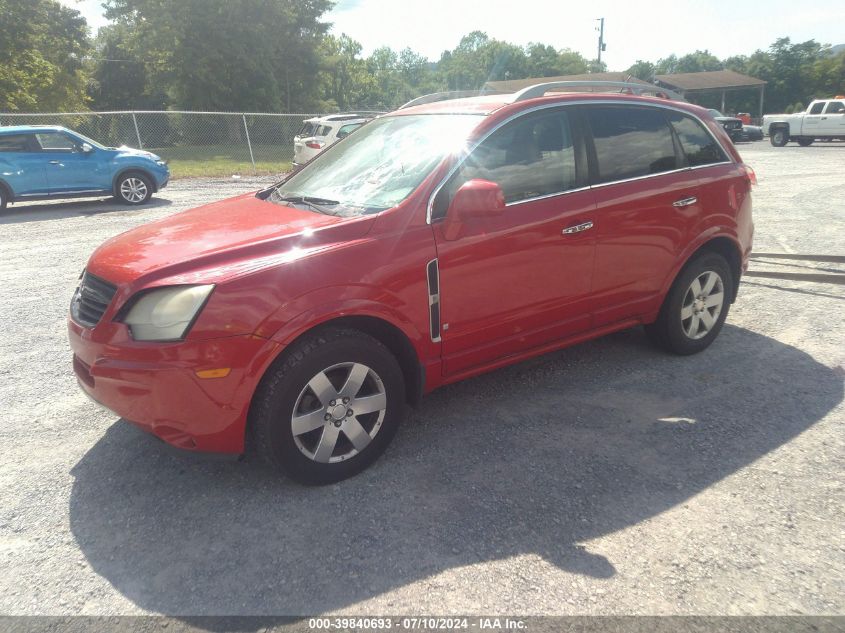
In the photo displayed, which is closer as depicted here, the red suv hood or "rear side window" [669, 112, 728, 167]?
the red suv hood

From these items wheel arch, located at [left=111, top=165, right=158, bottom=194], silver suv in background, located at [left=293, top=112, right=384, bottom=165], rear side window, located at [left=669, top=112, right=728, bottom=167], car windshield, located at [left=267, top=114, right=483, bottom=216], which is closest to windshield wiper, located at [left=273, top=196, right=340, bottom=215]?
car windshield, located at [left=267, top=114, right=483, bottom=216]

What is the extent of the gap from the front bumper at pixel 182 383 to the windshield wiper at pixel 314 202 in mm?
1040

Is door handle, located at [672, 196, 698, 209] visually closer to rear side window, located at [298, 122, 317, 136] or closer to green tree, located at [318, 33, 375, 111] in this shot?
rear side window, located at [298, 122, 317, 136]

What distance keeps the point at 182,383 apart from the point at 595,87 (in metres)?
3.58

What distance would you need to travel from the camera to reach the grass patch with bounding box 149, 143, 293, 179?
20.6 metres

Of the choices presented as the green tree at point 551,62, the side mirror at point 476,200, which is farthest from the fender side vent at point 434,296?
the green tree at point 551,62

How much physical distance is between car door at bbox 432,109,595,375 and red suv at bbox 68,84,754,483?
0.01 metres

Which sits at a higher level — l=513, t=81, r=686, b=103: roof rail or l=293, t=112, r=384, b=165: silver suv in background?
l=513, t=81, r=686, b=103: roof rail

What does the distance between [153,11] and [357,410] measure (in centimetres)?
3991

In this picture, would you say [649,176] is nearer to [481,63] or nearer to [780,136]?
[780,136]

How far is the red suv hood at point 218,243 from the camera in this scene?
288cm

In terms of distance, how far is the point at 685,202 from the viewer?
4.37 meters

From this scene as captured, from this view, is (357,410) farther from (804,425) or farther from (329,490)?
(804,425)

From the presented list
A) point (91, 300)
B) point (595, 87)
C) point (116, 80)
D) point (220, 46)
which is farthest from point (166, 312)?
point (116, 80)
